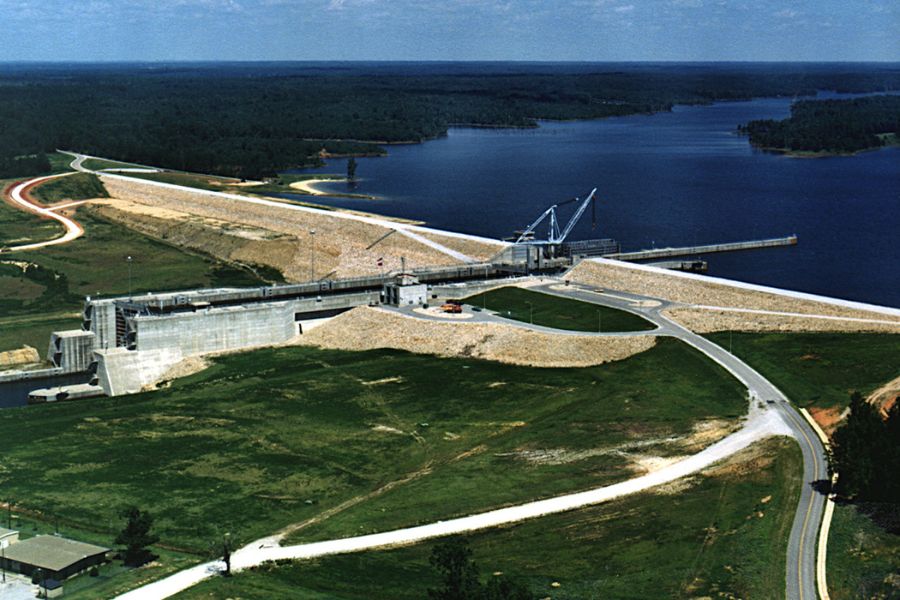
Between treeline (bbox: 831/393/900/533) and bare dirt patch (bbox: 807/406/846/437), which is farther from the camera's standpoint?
bare dirt patch (bbox: 807/406/846/437)

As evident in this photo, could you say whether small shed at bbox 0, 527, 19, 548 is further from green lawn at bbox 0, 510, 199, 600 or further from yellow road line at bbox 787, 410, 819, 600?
yellow road line at bbox 787, 410, 819, 600

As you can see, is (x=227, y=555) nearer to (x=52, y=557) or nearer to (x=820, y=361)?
(x=52, y=557)

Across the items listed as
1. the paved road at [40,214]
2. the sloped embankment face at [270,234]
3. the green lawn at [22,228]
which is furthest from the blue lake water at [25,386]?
the green lawn at [22,228]

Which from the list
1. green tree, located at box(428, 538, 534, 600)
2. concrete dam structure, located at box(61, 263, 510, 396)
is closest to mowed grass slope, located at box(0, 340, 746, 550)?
concrete dam structure, located at box(61, 263, 510, 396)

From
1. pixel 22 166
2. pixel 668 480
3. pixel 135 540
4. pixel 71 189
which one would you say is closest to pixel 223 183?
pixel 71 189

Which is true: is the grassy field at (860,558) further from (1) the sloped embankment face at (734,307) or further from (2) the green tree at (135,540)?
(1) the sloped embankment face at (734,307)

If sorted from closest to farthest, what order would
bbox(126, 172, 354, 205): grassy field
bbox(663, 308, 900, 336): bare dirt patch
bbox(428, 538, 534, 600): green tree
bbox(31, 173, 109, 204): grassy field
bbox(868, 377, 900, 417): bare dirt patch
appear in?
bbox(428, 538, 534, 600): green tree, bbox(868, 377, 900, 417): bare dirt patch, bbox(663, 308, 900, 336): bare dirt patch, bbox(31, 173, 109, 204): grassy field, bbox(126, 172, 354, 205): grassy field
